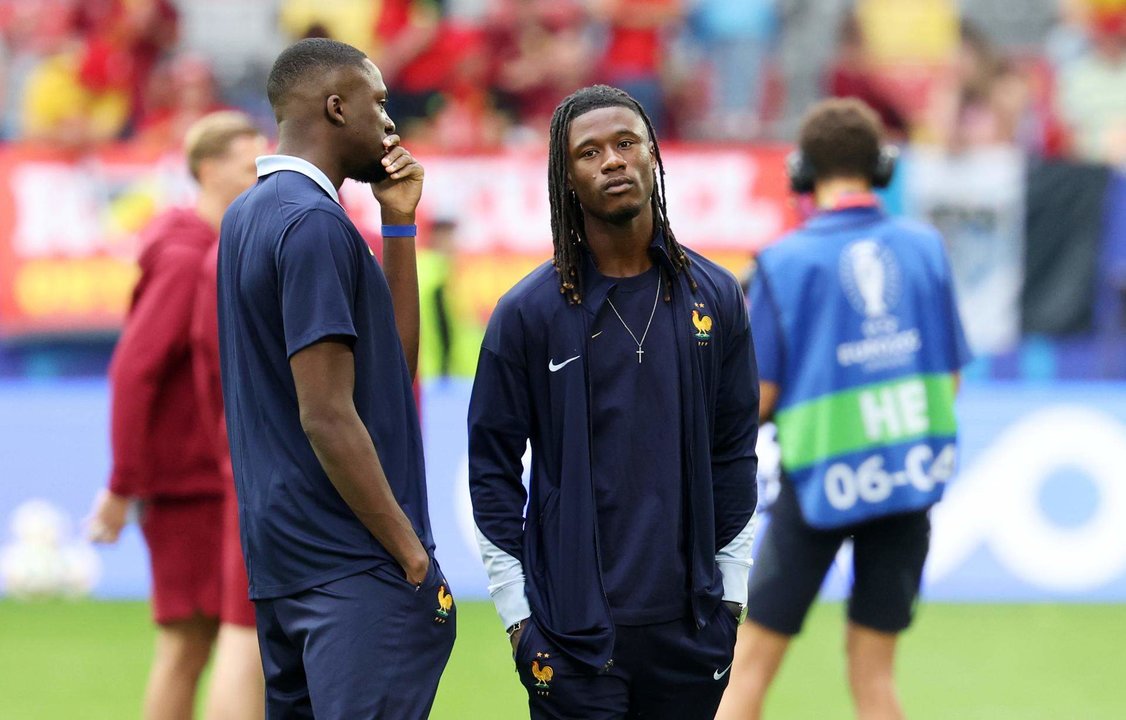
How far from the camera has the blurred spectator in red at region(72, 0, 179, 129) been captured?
1192 centimetres

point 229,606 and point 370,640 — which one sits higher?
point 370,640

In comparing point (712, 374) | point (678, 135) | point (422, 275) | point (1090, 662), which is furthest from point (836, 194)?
point (678, 135)

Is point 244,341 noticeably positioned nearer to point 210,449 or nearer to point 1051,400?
point 210,449

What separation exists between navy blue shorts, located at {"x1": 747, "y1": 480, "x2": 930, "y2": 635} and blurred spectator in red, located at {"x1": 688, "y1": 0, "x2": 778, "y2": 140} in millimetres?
7501

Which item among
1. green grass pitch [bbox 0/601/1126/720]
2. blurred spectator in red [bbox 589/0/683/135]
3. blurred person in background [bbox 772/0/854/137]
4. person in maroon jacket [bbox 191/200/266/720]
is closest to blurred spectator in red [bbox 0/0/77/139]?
blurred spectator in red [bbox 589/0/683/135]

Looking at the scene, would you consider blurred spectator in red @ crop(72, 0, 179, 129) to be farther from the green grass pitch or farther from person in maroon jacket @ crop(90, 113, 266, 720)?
person in maroon jacket @ crop(90, 113, 266, 720)

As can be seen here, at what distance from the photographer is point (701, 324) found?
351 cm

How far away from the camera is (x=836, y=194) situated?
16.2 ft

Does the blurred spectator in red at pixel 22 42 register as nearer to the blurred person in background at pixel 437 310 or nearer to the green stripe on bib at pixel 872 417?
the blurred person in background at pixel 437 310

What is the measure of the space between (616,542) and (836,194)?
1918mm

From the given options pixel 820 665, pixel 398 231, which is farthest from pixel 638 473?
pixel 820 665

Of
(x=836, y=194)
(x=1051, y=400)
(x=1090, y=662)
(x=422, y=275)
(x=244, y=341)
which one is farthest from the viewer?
(x=422, y=275)

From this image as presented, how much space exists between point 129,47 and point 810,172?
8270mm

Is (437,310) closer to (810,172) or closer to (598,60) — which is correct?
(598,60)
